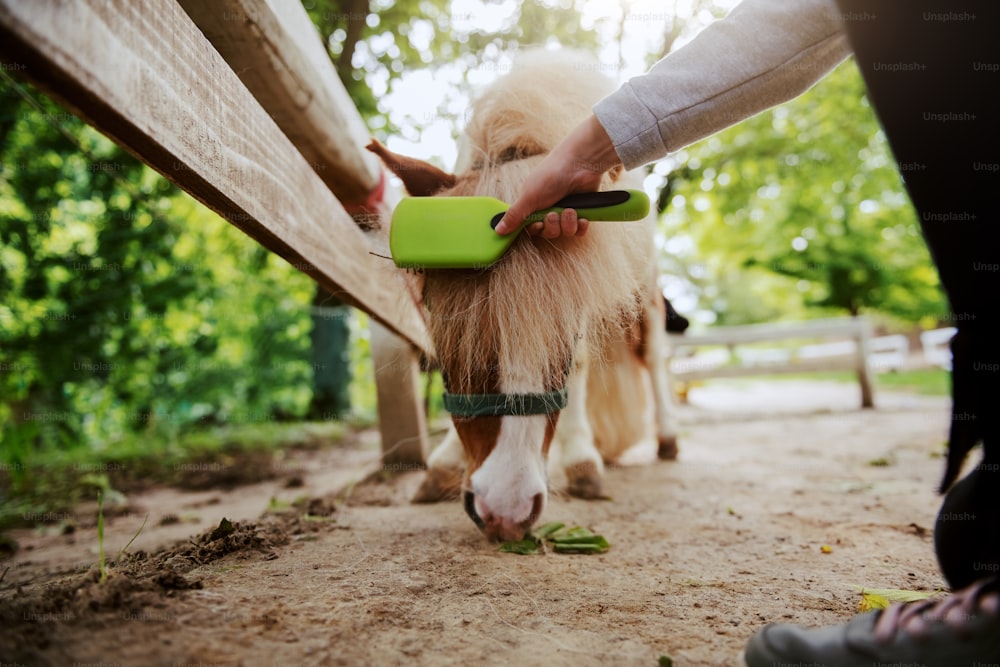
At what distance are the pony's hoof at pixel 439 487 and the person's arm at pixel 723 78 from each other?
6.01 ft

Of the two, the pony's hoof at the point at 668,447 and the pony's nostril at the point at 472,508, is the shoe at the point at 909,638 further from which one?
the pony's hoof at the point at 668,447

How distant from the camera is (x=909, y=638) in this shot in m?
0.89

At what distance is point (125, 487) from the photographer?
14.0 ft

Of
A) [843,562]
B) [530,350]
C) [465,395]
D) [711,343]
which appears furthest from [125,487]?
[711,343]

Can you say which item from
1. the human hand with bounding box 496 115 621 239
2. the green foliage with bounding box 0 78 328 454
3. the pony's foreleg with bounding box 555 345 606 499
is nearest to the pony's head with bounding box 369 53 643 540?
the human hand with bounding box 496 115 621 239

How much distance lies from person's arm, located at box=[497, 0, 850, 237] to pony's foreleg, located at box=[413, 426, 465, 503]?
5.61 feet

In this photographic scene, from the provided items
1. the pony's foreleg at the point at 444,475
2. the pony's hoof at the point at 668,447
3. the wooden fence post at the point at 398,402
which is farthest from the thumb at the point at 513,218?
the pony's hoof at the point at 668,447

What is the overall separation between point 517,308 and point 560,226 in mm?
275

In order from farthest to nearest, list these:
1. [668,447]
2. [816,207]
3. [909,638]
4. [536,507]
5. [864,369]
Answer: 1. [816,207]
2. [864,369]
3. [668,447]
4. [536,507]
5. [909,638]

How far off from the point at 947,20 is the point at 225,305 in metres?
7.22

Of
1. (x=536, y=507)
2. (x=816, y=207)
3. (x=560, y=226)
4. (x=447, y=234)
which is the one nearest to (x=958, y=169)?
(x=560, y=226)

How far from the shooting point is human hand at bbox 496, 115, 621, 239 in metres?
1.46

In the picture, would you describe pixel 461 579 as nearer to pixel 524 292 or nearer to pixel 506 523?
pixel 506 523

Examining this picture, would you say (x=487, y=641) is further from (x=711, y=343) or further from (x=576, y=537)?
(x=711, y=343)
